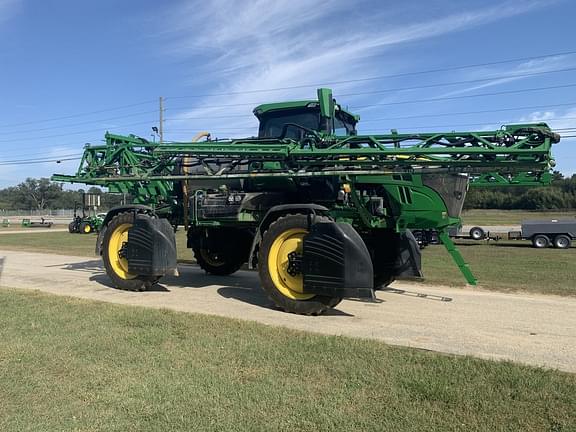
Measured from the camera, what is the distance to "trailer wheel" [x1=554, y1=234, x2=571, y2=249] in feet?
71.8

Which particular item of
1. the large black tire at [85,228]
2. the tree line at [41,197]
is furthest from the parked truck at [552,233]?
the tree line at [41,197]

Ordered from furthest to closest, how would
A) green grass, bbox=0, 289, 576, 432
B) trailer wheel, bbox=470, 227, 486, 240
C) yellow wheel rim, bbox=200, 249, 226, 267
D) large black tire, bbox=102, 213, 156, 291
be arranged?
trailer wheel, bbox=470, 227, 486, 240 < yellow wheel rim, bbox=200, 249, 226, 267 < large black tire, bbox=102, 213, 156, 291 < green grass, bbox=0, 289, 576, 432

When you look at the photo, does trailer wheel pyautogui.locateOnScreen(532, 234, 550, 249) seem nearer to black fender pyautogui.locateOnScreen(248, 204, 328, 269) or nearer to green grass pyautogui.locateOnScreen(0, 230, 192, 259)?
green grass pyautogui.locateOnScreen(0, 230, 192, 259)

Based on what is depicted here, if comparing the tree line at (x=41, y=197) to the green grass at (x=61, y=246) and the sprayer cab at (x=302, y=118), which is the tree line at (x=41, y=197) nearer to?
the green grass at (x=61, y=246)

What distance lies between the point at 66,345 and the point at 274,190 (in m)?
4.39

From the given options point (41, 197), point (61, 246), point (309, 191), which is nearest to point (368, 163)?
point (309, 191)

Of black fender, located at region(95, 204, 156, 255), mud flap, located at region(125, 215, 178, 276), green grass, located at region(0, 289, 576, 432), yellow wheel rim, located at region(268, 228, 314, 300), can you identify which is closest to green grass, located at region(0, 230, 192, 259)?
black fender, located at region(95, 204, 156, 255)

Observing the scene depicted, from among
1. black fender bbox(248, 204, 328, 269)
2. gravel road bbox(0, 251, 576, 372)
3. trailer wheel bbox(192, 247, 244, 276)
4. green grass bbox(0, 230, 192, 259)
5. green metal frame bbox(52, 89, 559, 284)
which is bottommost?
gravel road bbox(0, 251, 576, 372)

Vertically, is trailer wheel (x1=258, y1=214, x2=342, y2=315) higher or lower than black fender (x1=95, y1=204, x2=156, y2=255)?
lower

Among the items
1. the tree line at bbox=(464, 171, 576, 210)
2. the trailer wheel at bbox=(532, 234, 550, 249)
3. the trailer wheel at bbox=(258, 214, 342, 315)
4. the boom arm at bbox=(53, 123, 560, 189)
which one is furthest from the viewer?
the tree line at bbox=(464, 171, 576, 210)

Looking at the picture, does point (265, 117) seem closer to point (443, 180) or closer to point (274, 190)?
point (274, 190)

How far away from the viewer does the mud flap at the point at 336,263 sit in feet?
21.7

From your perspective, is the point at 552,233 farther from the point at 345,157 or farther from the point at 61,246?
the point at 61,246

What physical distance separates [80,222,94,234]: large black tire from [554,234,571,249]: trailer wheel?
27.8m
